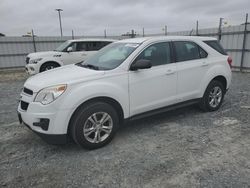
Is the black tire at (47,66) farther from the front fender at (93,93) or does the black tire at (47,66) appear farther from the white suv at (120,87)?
the front fender at (93,93)

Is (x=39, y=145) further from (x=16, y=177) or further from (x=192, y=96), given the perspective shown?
(x=192, y=96)

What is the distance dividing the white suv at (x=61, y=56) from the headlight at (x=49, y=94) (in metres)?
7.37

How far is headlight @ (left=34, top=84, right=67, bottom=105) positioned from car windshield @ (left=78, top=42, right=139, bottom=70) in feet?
2.87

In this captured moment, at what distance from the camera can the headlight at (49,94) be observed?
3172 mm

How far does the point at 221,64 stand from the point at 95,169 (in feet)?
12.1

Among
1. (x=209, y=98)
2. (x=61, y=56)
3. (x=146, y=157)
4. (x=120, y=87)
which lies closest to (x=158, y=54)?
(x=120, y=87)

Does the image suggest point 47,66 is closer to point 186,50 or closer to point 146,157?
point 186,50

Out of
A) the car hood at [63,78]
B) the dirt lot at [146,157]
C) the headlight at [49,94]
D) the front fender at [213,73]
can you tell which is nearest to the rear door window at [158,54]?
the car hood at [63,78]

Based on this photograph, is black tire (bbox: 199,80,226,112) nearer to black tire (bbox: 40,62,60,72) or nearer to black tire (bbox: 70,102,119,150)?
black tire (bbox: 70,102,119,150)

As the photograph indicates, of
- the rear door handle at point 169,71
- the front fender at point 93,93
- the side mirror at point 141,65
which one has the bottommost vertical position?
the front fender at point 93,93

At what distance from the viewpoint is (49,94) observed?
10.5ft

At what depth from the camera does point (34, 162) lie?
3.24m

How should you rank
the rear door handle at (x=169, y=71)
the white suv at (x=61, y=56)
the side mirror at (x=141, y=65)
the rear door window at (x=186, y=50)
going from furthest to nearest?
the white suv at (x=61, y=56)
the rear door window at (x=186, y=50)
the rear door handle at (x=169, y=71)
the side mirror at (x=141, y=65)

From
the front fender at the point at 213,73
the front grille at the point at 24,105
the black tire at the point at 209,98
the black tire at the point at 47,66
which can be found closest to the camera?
the front grille at the point at 24,105
